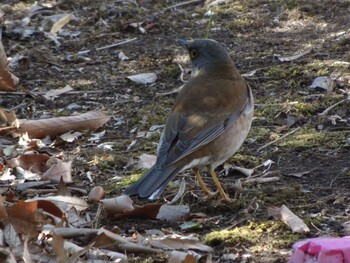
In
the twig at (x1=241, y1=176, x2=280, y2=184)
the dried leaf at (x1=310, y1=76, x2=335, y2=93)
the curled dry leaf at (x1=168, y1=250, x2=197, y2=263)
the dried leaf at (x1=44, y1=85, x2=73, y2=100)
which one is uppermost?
the curled dry leaf at (x1=168, y1=250, x2=197, y2=263)

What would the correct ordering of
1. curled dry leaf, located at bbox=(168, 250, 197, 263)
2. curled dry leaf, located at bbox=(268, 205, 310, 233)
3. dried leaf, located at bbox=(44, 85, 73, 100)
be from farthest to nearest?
dried leaf, located at bbox=(44, 85, 73, 100), curled dry leaf, located at bbox=(268, 205, 310, 233), curled dry leaf, located at bbox=(168, 250, 197, 263)

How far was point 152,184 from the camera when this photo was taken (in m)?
5.63

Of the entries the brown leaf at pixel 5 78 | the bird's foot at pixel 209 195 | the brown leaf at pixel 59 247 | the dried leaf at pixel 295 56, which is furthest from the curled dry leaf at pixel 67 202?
the dried leaf at pixel 295 56

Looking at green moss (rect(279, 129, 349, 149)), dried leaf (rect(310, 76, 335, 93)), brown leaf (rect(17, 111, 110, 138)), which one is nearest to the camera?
green moss (rect(279, 129, 349, 149))

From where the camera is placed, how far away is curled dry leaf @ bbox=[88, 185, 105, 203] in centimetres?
604

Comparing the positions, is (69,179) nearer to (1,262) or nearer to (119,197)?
(119,197)

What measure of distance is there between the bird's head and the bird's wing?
2.01ft

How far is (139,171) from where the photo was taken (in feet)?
21.9

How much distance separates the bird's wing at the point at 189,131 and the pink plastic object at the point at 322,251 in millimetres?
1353

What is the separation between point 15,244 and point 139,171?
180cm

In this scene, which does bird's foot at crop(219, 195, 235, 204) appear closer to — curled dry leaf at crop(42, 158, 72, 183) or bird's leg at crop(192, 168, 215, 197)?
bird's leg at crop(192, 168, 215, 197)

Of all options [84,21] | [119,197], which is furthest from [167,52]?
[119,197]

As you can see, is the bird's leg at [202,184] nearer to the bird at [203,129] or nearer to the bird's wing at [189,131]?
the bird at [203,129]

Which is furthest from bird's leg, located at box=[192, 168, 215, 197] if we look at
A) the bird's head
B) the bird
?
the bird's head
